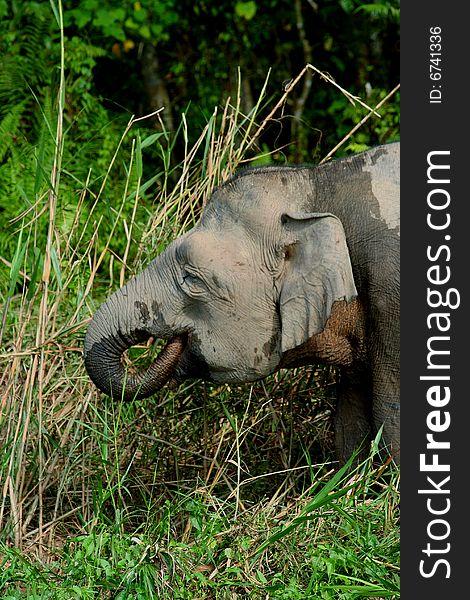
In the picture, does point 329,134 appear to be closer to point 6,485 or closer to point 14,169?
point 14,169

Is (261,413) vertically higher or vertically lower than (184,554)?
higher

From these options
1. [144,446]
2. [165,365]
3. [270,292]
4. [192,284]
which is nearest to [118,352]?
[165,365]

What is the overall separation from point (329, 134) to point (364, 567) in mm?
6797

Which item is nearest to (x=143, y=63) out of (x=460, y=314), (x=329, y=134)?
(x=329, y=134)

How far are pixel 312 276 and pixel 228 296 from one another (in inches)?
13.4

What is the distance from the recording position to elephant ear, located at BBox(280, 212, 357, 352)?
4.52m

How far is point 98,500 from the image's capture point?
474 centimetres

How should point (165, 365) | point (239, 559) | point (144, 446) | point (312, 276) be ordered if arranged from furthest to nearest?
point (144, 446), point (165, 365), point (312, 276), point (239, 559)

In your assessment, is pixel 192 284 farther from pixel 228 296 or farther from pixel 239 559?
pixel 239 559

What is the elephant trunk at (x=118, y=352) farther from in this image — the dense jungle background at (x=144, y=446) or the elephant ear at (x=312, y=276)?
the elephant ear at (x=312, y=276)

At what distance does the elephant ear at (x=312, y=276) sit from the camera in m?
4.52

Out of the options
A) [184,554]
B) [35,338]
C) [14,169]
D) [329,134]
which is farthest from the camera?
[329,134]

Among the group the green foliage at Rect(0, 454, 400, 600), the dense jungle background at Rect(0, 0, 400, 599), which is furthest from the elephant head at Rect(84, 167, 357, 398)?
the green foliage at Rect(0, 454, 400, 600)

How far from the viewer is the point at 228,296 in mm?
4676
